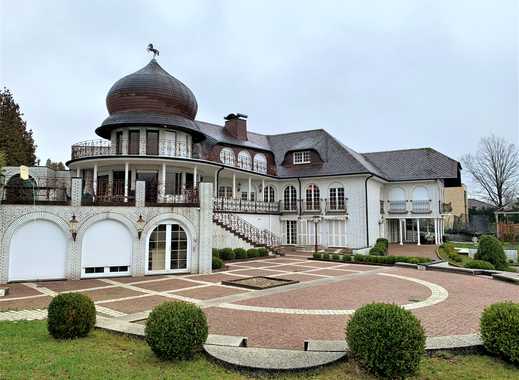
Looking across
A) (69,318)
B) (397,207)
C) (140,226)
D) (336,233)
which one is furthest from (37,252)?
(397,207)

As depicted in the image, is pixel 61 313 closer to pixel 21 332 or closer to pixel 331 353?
pixel 21 332

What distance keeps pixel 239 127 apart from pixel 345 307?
79.7ft

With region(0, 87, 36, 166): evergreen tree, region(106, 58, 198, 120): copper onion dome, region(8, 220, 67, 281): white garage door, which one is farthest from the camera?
region(0, 87, 36, 166): evergreen tree

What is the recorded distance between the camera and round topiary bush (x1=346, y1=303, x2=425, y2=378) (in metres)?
5.13

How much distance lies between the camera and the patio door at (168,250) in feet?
55.2

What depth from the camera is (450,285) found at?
14.1 m

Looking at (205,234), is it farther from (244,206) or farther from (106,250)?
(244,206)

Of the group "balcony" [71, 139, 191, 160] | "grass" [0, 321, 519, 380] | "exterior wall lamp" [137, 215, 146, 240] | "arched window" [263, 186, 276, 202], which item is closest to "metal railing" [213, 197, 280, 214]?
"arched window" [263, 186, 276, 202]

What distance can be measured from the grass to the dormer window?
2708 centimetres

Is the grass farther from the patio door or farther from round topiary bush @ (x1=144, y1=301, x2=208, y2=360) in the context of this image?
the patio door

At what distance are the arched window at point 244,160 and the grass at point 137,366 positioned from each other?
2430cm

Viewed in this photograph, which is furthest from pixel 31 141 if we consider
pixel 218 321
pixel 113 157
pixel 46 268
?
pixel 218 321

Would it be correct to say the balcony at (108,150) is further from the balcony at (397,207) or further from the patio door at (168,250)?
the balcony at (397,207)

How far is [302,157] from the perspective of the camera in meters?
32.9
